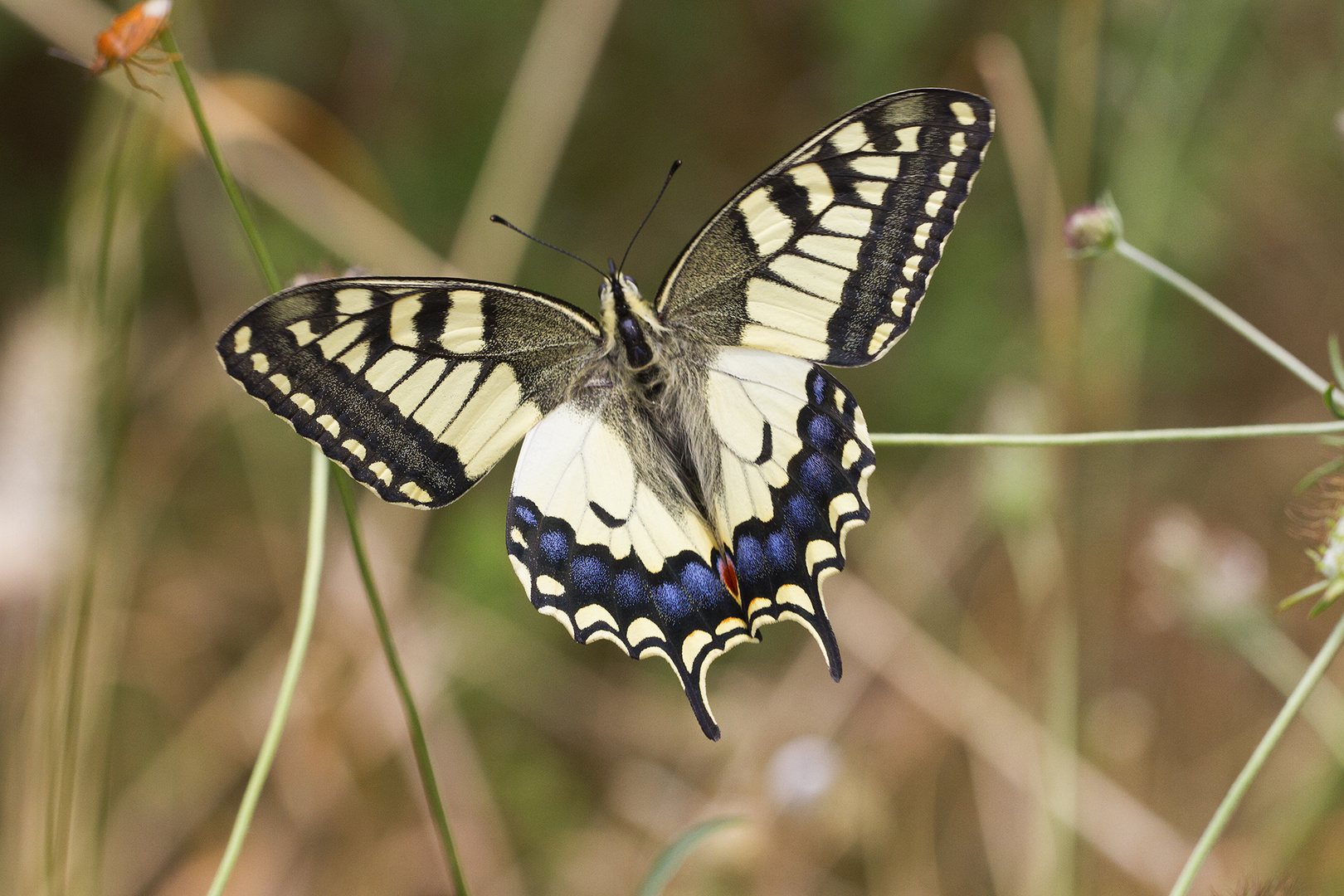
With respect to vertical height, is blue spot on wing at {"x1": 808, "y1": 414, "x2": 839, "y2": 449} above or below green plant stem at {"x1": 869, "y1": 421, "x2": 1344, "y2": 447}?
below

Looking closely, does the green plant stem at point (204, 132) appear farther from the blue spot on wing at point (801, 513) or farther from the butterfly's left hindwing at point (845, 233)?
the blue spot on wing at point (801, 513)

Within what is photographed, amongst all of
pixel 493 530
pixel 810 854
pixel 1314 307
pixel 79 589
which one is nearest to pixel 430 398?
pixel 79 589

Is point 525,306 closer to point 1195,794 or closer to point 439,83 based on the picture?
point 439,83

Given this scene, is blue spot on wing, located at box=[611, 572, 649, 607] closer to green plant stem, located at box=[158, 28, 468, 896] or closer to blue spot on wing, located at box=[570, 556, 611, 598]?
blue spot on wing, located at box=[570, 556, 611, 598]

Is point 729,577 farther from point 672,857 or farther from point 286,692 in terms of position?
point 286,692

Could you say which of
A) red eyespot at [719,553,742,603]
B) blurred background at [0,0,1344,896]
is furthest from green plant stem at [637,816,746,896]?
blurred background at [0,0,1344,896]

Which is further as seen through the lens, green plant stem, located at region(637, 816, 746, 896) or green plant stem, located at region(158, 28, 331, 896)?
green plant stem, located at region(637, 816, 746, 896)

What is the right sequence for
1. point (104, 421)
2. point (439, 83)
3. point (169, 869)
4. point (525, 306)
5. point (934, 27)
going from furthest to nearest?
point (439, 83) < point (934, 27) < point (169, 869) < point (525, 306) < point (104, 421)

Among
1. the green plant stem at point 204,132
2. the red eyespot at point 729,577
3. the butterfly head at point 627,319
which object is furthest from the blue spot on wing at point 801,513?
the green plant stem at point 204,132
